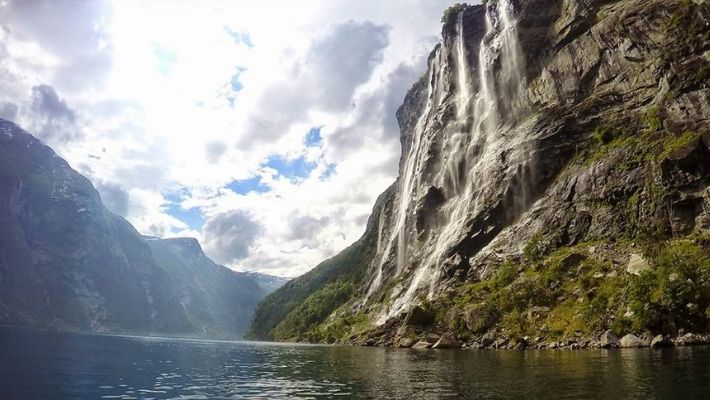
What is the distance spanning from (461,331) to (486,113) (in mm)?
89788

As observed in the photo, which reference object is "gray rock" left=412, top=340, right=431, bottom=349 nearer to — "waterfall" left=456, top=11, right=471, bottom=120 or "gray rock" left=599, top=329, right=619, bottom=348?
"gray rock" left=599, top=329, right=619, bottom=348

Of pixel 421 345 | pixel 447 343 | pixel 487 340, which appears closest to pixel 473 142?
pixel 421 345

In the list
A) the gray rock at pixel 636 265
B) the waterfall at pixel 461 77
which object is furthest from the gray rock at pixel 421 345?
the waterfall at pixel 461 77

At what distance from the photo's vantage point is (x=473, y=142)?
16312 cm

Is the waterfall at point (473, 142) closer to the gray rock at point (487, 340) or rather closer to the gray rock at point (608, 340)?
the gray rock at point (487, 340)

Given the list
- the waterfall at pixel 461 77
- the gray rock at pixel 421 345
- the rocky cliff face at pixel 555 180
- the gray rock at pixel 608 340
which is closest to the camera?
the gray rock at pixel 608 340

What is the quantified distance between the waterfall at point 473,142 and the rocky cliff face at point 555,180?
0.61 meters

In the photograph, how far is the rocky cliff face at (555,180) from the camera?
297 ft

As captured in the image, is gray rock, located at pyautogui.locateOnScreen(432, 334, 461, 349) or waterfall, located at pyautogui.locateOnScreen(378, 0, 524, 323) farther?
waterfall, located at pyautogui.locateOnScreen(378, 0, 524, 323)

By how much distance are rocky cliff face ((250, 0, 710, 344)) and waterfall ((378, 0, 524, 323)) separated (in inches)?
24.2

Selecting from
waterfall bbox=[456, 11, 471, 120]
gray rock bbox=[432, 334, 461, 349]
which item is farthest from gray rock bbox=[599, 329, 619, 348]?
waterfall bbox=[456, 11, 471, 120]

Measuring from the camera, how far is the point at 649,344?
6278cm

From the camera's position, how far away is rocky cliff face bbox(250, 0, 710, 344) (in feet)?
297

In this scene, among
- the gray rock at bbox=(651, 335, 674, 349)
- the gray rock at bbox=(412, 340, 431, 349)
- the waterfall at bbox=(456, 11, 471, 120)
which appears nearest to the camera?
the gray rock at bbox=(651, 335, 674, 349)
